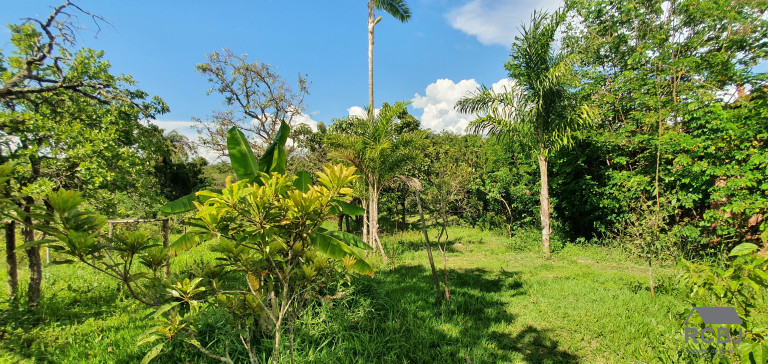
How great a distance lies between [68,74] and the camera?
3.89m

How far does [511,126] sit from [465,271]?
4.11 meters

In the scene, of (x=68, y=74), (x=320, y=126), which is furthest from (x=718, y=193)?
(x=320, y=126)

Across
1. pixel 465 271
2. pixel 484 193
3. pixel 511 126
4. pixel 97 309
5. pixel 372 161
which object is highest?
pixel 511 126

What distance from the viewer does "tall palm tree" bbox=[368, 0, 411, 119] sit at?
9.08m

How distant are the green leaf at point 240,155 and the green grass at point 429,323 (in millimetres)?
1575

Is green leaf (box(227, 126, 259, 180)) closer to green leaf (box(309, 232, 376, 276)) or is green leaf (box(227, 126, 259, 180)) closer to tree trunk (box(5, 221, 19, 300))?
green leaf (box(309, 232, 376, 276))

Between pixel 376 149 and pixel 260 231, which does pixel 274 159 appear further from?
pixel 376 149

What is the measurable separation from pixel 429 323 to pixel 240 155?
306 centimetres

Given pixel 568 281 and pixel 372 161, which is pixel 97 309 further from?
pixel 568 281

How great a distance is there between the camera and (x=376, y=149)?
23.4 ft

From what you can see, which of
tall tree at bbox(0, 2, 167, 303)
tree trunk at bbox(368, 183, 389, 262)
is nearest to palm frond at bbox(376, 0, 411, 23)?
tree trunk at bbox(368, 183, 389, 262)

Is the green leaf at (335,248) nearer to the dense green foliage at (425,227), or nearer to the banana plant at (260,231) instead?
the dense green foliage at (425,227)

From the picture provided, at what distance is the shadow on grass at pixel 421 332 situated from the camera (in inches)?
112

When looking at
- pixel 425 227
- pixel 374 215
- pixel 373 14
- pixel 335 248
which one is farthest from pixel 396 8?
pixel 335 248
